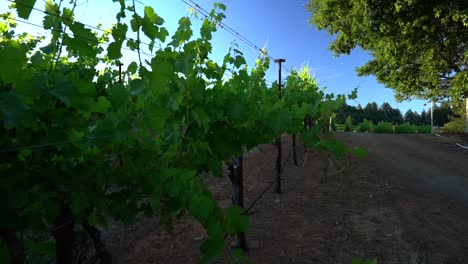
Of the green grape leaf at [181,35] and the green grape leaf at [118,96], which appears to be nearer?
the green grape leaf at [118,96]

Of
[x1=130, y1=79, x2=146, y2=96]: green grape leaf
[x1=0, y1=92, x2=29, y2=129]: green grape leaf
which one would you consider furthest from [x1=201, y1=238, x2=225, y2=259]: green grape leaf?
[x1=0, y1=92, x2=29, y2=129]: green grape leaf

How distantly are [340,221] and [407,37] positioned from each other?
9951 mm

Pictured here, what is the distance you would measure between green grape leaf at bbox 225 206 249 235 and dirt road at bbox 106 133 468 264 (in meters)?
1.62

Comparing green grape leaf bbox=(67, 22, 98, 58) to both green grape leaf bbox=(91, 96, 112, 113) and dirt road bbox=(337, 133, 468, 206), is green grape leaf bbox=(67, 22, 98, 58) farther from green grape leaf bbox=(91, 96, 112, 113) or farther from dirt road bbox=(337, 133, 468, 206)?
dirt road bbox=(337, 133, 468, 206)

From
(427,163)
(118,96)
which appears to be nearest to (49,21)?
(118,96)

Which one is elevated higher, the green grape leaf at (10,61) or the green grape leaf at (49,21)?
the green grape leaf at (49,21)

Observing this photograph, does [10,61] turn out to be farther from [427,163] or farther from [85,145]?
[427,163]

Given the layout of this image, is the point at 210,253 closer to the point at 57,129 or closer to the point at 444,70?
the point at 57,129

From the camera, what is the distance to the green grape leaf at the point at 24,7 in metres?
1.13

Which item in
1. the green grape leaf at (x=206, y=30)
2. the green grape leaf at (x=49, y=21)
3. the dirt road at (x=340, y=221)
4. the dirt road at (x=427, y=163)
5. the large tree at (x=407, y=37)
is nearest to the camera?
the green grape leaf at (x=49, y=21)

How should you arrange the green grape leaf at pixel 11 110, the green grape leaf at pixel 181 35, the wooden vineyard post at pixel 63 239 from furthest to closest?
1. the green grape leaf at pixel 181 35
2. the wooden vineyard post at pixel 63 239
3. the green grape leaf at pixel 11 110

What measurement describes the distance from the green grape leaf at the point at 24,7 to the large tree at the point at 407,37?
12.5 meters

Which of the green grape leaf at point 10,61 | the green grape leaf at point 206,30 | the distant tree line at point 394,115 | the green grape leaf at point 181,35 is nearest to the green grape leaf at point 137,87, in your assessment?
the green grape leaf at point 10,61

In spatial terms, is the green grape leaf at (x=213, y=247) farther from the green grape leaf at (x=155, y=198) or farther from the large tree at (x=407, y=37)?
the large tree at (x=407, y=37)
